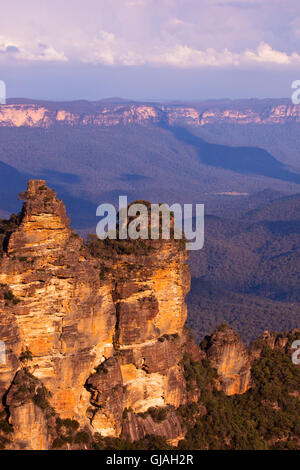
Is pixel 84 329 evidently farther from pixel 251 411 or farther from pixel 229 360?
pixel 251 411

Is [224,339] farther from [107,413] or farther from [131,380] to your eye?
[107,413]

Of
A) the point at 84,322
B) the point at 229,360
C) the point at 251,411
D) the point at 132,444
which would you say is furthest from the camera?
the point at 229,360

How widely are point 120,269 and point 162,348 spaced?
4.05m

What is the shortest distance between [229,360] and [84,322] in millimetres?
11063

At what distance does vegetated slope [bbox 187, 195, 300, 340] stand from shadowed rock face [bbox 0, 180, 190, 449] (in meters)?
41.1

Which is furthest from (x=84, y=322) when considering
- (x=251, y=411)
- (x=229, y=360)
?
(x=251, y=411)

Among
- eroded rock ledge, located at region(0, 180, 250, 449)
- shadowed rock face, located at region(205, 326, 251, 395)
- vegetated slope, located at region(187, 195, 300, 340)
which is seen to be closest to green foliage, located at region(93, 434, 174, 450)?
eroded rock ledge, located at region(0, 180, 250, 449)

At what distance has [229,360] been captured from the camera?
114ft

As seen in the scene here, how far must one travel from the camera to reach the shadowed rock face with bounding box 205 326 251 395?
113 feet

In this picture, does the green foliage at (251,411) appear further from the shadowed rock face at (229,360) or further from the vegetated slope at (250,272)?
the vegetated slope at (250,272)

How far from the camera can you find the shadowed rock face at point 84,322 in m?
25.1

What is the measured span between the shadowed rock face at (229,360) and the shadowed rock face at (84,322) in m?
4.39
